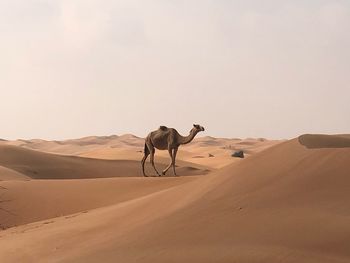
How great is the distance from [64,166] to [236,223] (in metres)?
21.5

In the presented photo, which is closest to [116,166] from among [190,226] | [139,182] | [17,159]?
[17,159]

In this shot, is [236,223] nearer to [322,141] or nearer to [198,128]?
[322,141]

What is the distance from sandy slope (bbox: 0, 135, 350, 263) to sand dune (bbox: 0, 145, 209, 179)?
15612 millimetres

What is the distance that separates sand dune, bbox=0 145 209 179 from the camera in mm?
23312

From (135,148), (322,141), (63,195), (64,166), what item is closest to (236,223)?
(322,141)

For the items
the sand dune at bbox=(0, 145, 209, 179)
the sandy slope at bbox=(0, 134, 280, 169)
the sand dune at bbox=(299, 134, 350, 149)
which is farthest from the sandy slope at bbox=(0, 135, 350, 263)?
the sandy slope at bbox=(0, 134, 280, 169)

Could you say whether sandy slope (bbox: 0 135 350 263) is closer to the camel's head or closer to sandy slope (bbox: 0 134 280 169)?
the camel's head

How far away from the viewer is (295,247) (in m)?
3.76

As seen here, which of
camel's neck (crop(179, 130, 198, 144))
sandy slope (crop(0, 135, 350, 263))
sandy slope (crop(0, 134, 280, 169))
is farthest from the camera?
sandy slope (crop(0, 134, 280, 169))

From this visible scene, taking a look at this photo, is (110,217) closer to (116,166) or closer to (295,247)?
(295,247)

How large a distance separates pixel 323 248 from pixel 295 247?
0.65ft

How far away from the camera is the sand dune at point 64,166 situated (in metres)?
23.3

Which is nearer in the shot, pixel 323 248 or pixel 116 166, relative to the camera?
pixel 323 248

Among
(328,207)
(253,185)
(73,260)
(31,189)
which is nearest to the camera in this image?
(73,260)
